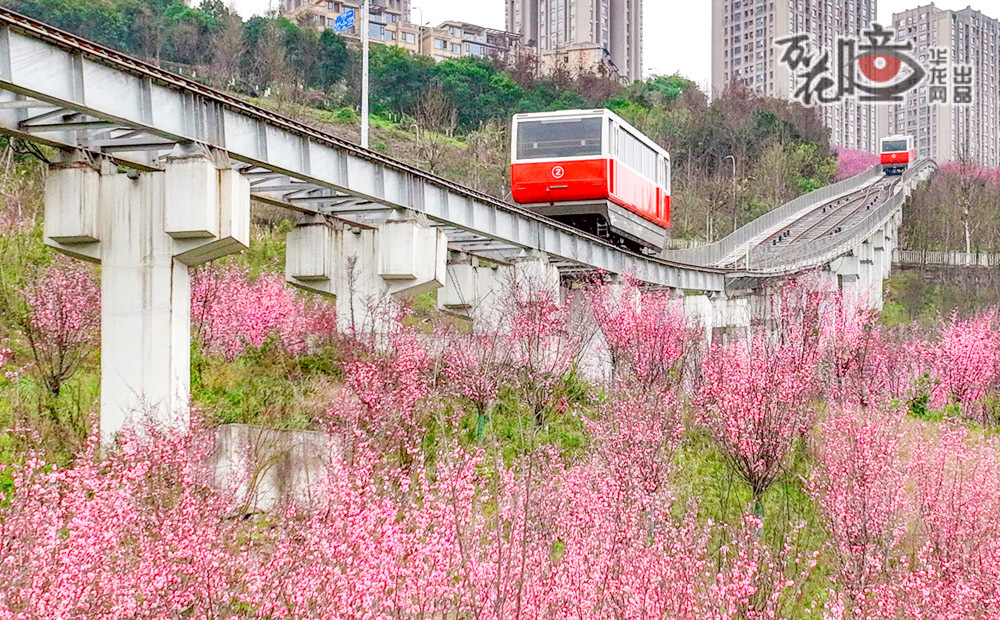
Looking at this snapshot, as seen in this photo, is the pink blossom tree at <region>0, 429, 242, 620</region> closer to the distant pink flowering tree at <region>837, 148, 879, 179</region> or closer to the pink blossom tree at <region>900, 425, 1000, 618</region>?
the pink blossom tree at <region>900, 425, 1000, 618</region>

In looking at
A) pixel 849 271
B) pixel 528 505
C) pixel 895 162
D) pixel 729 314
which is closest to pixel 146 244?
pixel 528 505

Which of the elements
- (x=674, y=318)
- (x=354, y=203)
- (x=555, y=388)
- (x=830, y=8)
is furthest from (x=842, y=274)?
(x=830, y=8)

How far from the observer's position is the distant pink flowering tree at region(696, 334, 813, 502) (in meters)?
15.0

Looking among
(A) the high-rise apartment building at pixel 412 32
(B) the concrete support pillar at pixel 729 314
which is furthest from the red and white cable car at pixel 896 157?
(B) the concrete support pillar at pixel 729 314

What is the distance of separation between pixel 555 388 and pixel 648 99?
2098 inches

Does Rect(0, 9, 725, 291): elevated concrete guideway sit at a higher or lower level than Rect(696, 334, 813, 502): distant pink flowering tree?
higher

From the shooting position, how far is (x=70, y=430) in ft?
45.6

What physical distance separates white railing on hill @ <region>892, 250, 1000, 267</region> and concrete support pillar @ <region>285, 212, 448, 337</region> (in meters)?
40.8

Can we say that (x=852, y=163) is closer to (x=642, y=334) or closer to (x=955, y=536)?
(x=642, y=334)

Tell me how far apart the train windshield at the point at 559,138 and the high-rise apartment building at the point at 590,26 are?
8103cm

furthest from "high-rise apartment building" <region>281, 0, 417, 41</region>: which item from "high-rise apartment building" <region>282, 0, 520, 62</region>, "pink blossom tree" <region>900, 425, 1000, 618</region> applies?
"pink blossom tree" <region>900, 425, 1000, 618</region>

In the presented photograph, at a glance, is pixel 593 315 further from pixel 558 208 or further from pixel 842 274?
pixel 842 274

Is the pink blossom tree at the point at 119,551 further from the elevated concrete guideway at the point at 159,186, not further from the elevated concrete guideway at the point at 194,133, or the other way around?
the elevated concrete guideway at the point at 194,133

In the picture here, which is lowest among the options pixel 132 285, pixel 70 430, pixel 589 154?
pixel 70 430
